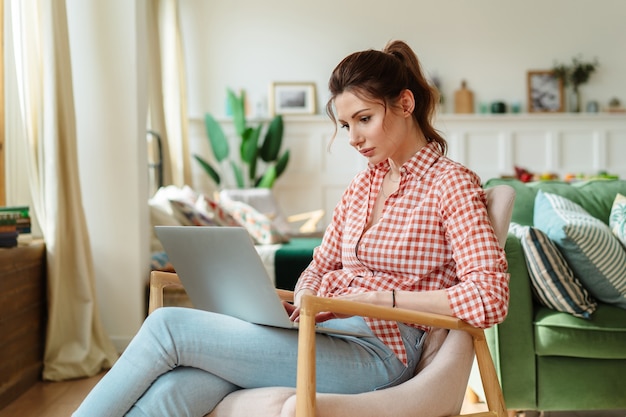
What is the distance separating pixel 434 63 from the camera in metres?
Result: 8.02

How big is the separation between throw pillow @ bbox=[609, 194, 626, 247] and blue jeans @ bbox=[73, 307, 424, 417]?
1405mm

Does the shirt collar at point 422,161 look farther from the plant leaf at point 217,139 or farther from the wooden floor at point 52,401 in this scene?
the plant leaf at point 217,139

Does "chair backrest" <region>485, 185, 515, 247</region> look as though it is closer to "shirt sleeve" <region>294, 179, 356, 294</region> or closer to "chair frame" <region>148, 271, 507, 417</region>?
"chair frame" <region>148, 271, 507, 417</region>

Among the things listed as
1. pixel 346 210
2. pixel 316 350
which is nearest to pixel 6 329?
pixel 346 210

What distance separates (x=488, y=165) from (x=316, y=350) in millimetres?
6600

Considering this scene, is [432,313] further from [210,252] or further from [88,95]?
[88,95]

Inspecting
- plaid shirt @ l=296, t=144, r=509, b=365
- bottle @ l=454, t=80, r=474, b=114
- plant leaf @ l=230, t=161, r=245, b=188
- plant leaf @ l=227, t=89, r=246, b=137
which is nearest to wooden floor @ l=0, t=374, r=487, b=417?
plaid shirt @ l=296, t=144, r=509, b=365

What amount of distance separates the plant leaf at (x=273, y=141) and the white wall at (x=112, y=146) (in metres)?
3.55

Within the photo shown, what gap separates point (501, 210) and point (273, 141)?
590 centimetres

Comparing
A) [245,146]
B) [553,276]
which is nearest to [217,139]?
[245,146]

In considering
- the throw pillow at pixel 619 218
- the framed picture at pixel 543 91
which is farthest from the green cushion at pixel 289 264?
the framed picture at pixel 543 91

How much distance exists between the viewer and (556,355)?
2590 mm

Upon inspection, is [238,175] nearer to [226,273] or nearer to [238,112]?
[238,112]

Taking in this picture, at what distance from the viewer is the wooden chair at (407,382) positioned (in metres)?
1.45
